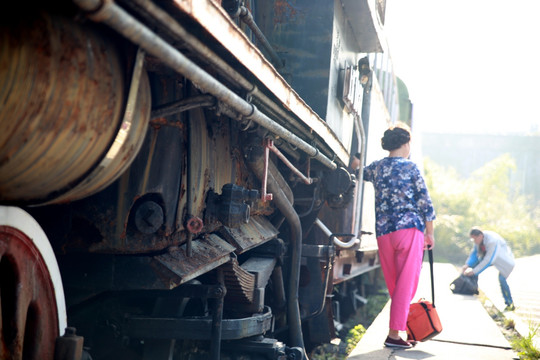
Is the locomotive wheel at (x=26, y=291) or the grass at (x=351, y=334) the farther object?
the grass at (x=351, y=334)

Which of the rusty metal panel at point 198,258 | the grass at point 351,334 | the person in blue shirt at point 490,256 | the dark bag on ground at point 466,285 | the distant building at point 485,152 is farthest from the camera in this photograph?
the distant building at point 485,152

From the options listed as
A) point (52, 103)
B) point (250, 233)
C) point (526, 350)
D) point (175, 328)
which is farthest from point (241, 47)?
point (526, 350)

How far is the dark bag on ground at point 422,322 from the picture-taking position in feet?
16.0

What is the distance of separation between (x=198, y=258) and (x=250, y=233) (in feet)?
3.37

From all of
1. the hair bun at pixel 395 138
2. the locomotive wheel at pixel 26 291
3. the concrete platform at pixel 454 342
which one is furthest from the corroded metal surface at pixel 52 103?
the hair bun at pixel 395 138

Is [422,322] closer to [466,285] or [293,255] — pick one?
[293,255]

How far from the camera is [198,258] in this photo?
2.92 metres

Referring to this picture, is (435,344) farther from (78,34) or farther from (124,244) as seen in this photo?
(78,34)

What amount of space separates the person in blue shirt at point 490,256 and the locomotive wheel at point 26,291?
8416 millimetres

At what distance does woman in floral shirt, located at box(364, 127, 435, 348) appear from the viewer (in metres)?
4.76

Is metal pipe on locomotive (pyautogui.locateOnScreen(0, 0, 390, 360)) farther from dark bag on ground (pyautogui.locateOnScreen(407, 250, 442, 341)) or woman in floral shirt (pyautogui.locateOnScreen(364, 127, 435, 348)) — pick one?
dark bag on ground (pyautogui.locateOnScreen(407, 250, 442, 341))

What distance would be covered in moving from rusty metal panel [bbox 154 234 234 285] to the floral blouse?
1.85 meters

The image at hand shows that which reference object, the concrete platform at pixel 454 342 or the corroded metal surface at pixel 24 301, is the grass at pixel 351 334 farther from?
the corroded metal surface at pixel 24 301

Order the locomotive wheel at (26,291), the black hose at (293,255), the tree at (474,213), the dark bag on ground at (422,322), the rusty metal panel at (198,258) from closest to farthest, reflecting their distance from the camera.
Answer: the locomotive wheel at (26,291) < the rusty metal panel at (198,258) < the black hose at (293,255) < the dark bag on ground at (422,322) < the tree at (474,213)
